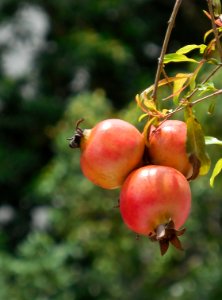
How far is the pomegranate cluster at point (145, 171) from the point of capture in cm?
82

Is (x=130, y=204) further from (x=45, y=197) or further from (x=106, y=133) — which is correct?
(x=45, y=197)

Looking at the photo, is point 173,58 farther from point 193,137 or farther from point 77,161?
point 77,161

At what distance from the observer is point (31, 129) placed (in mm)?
4398

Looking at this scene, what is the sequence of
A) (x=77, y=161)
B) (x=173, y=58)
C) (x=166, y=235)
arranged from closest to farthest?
(x=166, y=235)
(x=173, y=58)
(x=77, y=161)

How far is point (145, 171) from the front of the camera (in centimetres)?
84

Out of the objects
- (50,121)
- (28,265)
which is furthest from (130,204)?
(50,121)

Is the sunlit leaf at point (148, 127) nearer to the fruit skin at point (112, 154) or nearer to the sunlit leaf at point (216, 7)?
the fruit skin at point (112, 154)

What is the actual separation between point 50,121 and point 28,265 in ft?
3.79

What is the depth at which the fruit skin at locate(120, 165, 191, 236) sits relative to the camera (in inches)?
32.4

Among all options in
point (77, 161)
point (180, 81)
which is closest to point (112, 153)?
point (180, 81)

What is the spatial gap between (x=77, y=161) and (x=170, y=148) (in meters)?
2.55

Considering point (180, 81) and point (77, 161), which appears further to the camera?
point (77, 161)

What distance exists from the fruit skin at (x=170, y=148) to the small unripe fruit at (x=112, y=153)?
1 centimetres

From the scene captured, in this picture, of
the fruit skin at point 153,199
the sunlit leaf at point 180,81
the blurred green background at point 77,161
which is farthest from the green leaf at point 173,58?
the blurred green background at point 77,161
